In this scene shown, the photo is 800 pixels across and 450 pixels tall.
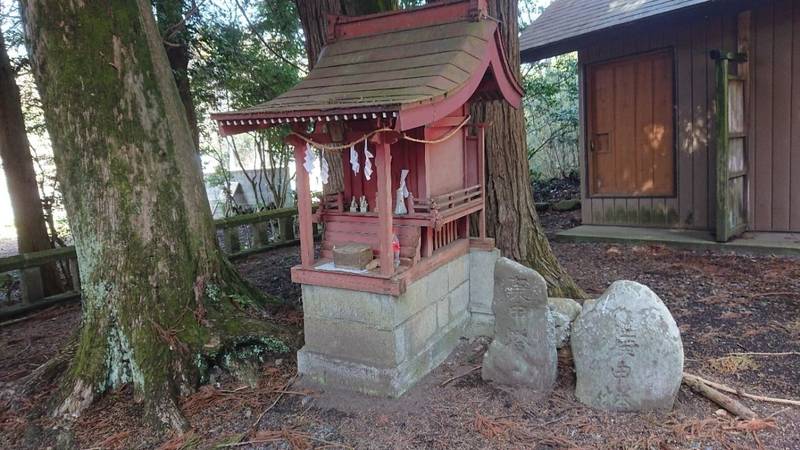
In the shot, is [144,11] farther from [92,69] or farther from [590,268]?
[590,268]

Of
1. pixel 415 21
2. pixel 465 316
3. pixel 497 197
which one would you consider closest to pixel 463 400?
pixel 465 316

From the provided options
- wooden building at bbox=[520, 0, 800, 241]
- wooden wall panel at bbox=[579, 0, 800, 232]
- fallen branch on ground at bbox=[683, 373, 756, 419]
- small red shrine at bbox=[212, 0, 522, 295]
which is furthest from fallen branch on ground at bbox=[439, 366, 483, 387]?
wooden wall panel at bbox=[579, 0, 800, 232]

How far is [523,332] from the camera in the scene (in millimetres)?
3713

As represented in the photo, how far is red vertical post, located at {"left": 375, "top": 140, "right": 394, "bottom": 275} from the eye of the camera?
3.54 meters

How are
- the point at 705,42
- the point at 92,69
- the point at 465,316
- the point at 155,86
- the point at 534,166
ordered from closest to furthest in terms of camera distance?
the point at 92,69 → the point at 155,86 → the point at 465,316 → the point at 705,42 → the point at 534,166

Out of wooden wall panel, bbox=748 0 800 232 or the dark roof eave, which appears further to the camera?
wooden wall panel, bbox=748 0 800 232

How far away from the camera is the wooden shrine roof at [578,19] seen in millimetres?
7324

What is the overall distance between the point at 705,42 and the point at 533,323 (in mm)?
5967

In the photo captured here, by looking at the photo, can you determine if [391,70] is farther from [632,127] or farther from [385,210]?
[632,127]

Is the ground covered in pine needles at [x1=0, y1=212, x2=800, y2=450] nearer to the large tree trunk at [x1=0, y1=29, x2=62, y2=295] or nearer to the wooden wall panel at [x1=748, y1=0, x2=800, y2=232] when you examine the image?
the large tree trunk at [x1=0, y1=29, x2=62, y2=295]

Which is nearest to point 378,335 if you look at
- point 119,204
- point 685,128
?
point 119,204

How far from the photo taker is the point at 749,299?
522 cm

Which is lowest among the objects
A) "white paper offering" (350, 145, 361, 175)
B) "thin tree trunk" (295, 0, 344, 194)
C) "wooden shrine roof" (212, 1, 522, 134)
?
"white paper offering" (350, 145, 361, 175)

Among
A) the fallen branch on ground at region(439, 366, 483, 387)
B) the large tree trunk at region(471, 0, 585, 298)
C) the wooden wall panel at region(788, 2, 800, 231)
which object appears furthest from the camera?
the wooden wall panel at region(788, 2, 800, 231)
